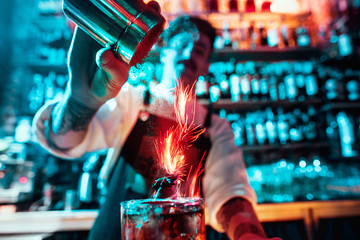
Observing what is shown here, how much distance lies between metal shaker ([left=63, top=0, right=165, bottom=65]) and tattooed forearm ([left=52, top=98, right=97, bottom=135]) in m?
0.22

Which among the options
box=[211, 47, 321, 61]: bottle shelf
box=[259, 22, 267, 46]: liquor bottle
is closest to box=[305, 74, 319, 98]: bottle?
box=[211, 47, 321, 61]: bottle shelf

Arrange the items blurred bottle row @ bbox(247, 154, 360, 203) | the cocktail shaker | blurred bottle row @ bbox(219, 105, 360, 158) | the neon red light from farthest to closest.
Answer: blurred bottle row @ bbox(219, 105, 360, 158)
blurred bottle row @ bbox(247, 154, 360, 203)
the neon red light
the cocktail shaker

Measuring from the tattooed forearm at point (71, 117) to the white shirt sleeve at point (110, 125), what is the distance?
0.20 metres

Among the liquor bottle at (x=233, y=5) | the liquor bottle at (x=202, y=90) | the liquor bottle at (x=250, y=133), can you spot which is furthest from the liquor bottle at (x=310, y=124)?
the liquor bottle at (x=233, y=5)

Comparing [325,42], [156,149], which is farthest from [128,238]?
[325,42]

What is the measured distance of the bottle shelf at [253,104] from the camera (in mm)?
2740

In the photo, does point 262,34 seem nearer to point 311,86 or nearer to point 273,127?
point 311,86

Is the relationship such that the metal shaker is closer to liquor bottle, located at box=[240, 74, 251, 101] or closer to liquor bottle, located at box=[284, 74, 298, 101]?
liquor bottle, located at box=[240, 74, 251, 101]

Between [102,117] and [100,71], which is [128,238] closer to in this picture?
[100,71]

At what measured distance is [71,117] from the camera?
0.66 metres

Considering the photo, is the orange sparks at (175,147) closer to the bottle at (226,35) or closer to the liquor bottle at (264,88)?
the liquor bottle at (264,88)

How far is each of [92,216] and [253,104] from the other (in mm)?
2071

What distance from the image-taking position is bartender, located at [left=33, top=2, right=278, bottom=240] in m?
0.51

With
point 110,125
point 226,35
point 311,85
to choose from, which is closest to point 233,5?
point 226,35
